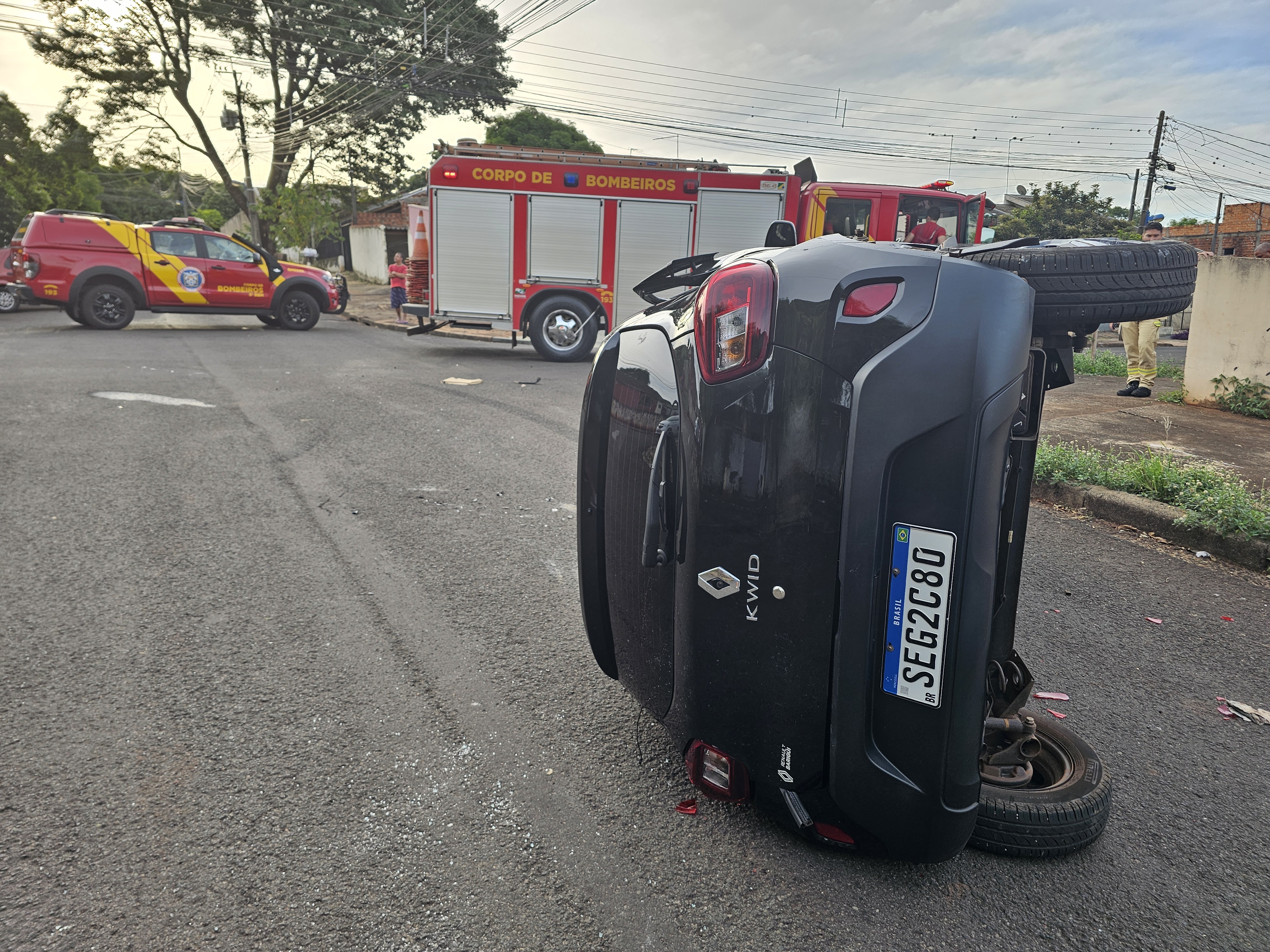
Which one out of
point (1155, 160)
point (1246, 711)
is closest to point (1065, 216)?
point (1155, 160)

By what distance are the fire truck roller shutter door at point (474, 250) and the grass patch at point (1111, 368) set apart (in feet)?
28.0

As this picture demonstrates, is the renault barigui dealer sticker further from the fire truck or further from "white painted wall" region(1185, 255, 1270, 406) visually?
"white painted wall" region(1185, 255, 1270, 406)

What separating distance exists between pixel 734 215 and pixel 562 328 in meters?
3.26

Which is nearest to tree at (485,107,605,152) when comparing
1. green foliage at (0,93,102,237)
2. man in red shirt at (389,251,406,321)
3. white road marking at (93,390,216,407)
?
green foliage at (0,93,102,237)

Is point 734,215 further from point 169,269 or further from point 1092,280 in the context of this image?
point 1092,280

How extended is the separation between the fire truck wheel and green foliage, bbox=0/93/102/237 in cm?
2654

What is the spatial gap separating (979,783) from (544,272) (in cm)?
1216

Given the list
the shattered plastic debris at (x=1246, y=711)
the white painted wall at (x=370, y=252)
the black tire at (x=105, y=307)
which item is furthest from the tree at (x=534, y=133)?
the shattered plastic debris at (x=1246, y=711)

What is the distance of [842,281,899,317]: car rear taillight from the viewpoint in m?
1.72

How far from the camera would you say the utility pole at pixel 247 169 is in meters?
31.0

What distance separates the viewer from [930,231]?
11297mm

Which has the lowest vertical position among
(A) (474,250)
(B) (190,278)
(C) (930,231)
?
(B) (190,278)

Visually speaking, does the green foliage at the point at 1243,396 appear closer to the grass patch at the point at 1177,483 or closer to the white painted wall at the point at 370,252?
the grass patch at the point at 1177,483

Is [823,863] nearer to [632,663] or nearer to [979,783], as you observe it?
[979,783]
